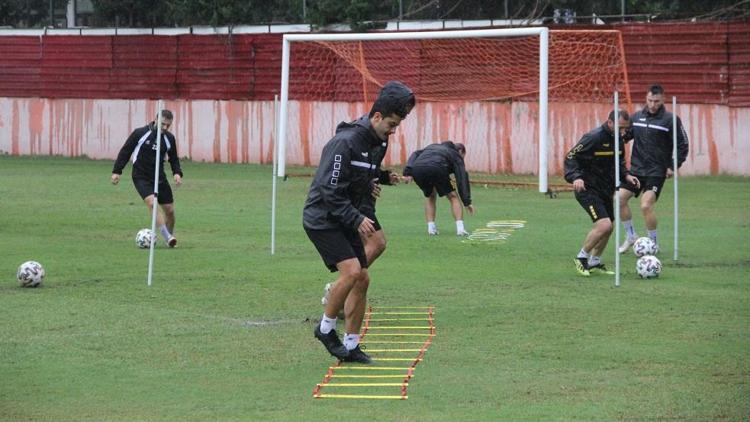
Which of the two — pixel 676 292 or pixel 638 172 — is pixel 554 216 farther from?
pixel 676 292

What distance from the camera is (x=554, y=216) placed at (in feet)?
76.9

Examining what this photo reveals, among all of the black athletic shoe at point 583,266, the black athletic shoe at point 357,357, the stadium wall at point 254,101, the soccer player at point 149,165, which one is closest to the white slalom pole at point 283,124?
the soccer player at point 149,165

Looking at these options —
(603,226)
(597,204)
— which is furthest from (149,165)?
(603,226)

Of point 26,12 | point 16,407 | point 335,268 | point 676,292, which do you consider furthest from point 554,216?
point 26,12

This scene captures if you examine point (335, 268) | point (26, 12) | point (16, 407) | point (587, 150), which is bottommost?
point (16, 407)

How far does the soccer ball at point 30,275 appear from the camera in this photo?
14477 mm

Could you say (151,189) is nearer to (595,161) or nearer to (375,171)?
(595,161)

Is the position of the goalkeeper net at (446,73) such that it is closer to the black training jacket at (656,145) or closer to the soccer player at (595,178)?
the black training jacket at (656,145)

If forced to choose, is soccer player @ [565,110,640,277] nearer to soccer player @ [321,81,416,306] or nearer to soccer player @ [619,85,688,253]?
soccer player @ [619,85,688,253]

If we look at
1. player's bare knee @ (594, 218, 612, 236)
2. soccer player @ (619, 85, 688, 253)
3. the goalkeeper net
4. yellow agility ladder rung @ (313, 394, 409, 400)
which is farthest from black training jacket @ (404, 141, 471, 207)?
yellow agility ladder rung @ (313, 394, 409, 400)

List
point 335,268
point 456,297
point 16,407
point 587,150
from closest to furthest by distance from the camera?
point 16,407 < point 335,268 < point 456,297 < point 587,150

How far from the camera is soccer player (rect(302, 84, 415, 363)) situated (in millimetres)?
10141

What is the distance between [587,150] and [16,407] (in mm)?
8614

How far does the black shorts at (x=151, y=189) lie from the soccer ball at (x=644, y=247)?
20.8 feet
